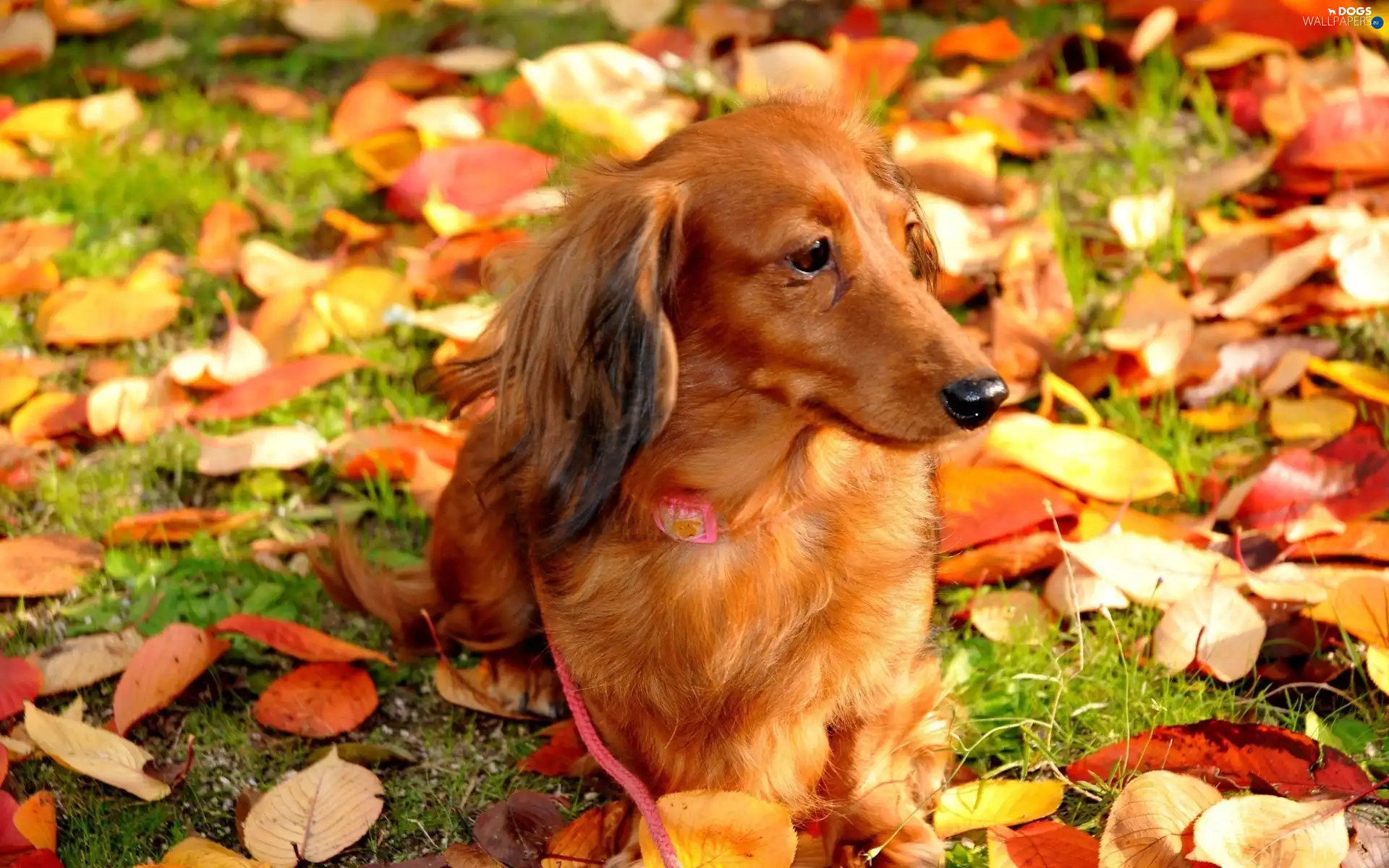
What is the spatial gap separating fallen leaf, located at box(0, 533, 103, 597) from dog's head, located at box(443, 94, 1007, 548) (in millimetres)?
1231

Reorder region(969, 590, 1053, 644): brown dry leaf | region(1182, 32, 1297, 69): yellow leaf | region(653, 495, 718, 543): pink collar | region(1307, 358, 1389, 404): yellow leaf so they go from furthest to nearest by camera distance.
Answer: region(1182, 32, 1297, 69): yellow leaf < region(1307, 358, 1389, 404): yellow leaf < region(969, 590, 1053, 644): brown dry leaf < region(653, 495, 718, 543): pink collar

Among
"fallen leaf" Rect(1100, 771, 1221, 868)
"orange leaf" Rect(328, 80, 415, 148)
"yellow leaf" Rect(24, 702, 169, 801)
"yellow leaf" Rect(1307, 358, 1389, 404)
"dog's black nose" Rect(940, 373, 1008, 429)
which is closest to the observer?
"dog's black nose" Rect(940, 373, 1008, 429)

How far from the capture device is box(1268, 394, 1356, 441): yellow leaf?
3020 millimetres

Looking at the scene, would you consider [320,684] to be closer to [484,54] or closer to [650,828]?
[650,828]

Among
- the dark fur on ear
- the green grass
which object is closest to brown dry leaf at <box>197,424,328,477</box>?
the green grass

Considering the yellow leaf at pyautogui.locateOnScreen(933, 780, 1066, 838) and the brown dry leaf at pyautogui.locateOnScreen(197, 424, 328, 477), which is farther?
the brown dry leaf at pyautogui.locateOnScreen(197, 424, 328, 477)

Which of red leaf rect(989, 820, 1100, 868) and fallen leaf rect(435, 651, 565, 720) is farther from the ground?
red leaf rect(989, 820, 1100, 868)

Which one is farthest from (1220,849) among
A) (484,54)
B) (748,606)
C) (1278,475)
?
(484,54)

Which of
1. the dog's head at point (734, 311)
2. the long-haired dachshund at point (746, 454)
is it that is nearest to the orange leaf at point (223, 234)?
the long-haired dachshund at point (746, 454)

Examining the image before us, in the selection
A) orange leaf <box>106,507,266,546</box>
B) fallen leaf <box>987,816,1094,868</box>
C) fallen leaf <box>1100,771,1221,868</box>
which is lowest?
orange leaf <box>106,507,266,546</box>

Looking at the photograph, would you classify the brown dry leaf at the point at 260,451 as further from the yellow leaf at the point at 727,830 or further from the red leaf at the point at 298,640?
the yellow leaf at the point at 727,830

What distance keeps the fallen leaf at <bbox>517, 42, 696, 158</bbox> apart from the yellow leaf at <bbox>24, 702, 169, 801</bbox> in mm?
2074

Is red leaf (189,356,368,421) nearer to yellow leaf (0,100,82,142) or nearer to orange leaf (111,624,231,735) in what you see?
orange leaf (111,624,231,735)

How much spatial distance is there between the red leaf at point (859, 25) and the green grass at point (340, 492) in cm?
18
